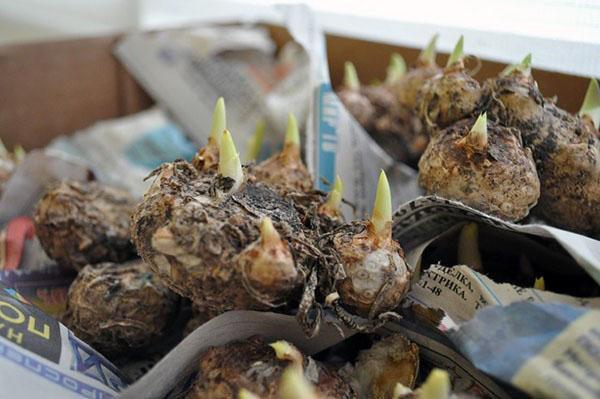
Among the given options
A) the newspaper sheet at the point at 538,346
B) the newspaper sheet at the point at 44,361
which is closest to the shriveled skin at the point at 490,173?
the newspaper sheet at the point at 538,346

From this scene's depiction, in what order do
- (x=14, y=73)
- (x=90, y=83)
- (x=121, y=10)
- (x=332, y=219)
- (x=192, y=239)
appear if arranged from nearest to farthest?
(x=192, y=239) → (x=332, y=219) → (x=14, y=73) → (x=90, y=83) → (x=121, y=10)

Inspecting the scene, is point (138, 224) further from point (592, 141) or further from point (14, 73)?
point (14, 73)

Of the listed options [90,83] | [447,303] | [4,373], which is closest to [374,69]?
[90,83]

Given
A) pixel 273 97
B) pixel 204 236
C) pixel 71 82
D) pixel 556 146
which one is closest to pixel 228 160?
pixel 204 236

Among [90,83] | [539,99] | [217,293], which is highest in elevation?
[539,99]

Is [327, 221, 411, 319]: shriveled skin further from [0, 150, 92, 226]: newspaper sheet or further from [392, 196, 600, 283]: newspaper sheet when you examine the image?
[0, 150, 92, 226]: newspaper sheet

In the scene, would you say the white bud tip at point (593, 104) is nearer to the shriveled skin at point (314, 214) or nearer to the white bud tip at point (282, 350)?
the shriveled skin at point (314, 214)

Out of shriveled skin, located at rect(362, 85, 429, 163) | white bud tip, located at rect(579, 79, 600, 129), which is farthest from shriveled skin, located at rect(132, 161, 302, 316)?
shriveled skin, located at rect(362, 85, 429, 163)

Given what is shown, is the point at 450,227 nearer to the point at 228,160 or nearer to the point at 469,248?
the point at 469,248
